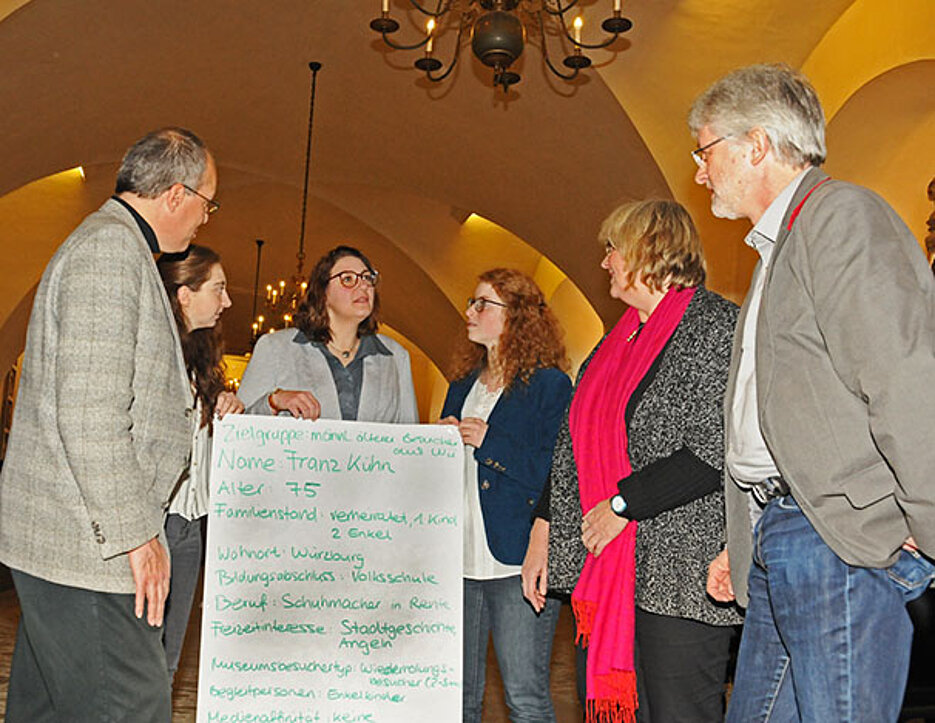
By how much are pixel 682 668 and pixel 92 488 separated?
1.37 m

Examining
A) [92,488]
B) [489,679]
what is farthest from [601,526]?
[489,679]

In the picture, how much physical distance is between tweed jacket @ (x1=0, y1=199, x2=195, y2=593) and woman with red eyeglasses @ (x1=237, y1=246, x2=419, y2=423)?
3.52 feet

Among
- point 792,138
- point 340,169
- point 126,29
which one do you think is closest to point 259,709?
point 792,138

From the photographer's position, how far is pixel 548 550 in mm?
2857

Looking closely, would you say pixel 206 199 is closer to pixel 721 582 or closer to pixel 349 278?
pixel 349 278

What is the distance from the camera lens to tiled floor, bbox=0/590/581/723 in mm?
4805

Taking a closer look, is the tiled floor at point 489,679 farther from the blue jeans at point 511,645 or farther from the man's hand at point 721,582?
the man's hand at point 721,582

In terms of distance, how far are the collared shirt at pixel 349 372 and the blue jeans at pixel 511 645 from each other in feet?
2.28

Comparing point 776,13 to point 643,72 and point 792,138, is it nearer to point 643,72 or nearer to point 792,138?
point 643,72

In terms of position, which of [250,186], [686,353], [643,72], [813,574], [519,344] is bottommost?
[813,574]

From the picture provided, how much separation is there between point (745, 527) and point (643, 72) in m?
4.58

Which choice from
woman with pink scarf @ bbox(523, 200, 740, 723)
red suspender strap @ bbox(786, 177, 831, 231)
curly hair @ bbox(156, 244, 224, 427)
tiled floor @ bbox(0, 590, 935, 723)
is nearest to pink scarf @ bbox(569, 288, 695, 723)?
woman with pink scarf @ bbox(523, 200, 740, 723)

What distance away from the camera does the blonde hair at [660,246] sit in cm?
266

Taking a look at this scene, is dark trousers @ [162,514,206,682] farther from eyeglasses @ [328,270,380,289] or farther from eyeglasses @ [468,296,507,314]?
eyeglasses @ [468,296,507,314]
